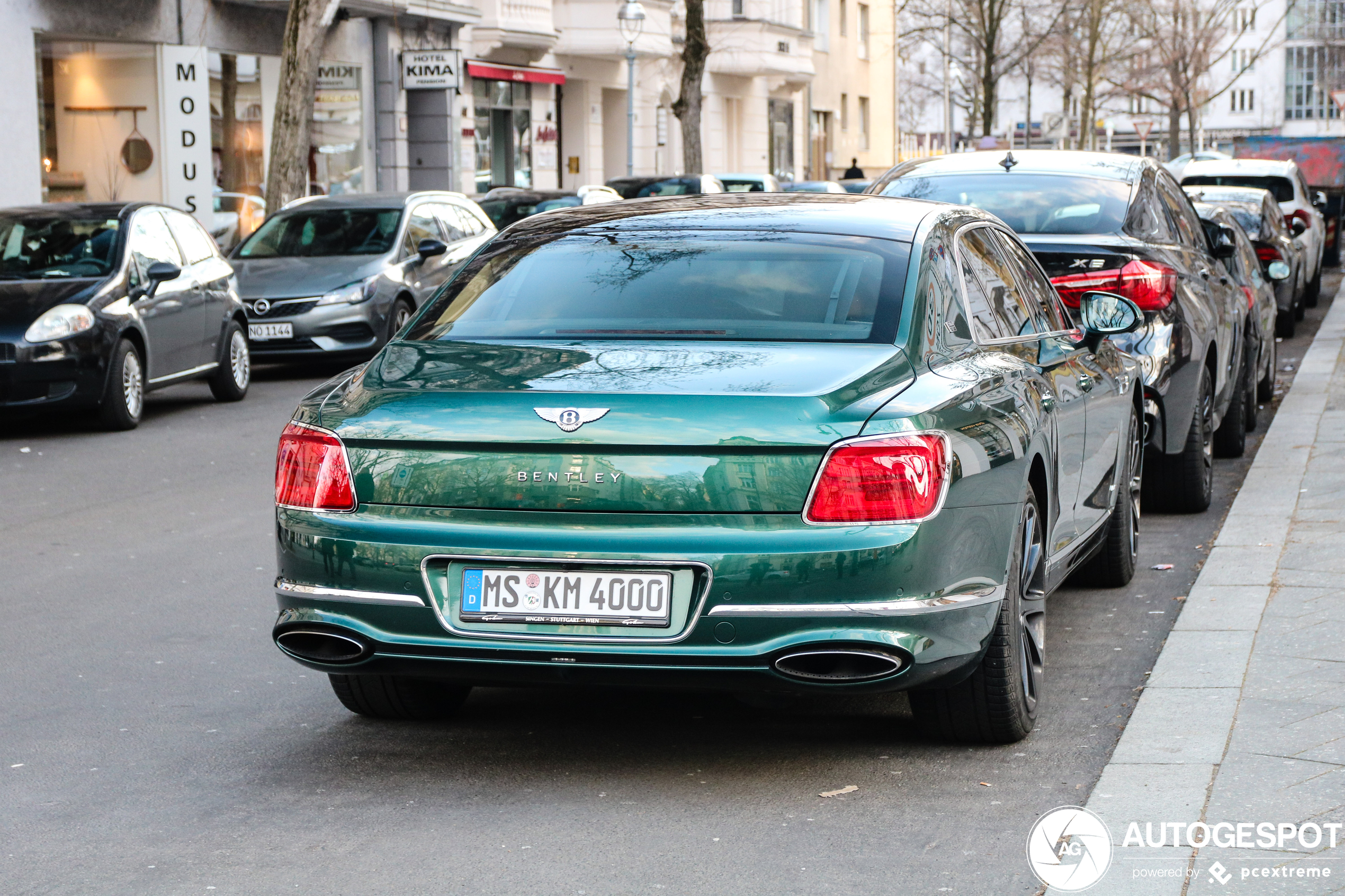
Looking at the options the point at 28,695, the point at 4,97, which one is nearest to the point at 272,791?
the point at 28,695

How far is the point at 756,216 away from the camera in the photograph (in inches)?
221

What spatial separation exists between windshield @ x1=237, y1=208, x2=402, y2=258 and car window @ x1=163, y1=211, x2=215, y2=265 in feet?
7.60

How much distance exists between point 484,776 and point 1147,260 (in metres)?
4.80

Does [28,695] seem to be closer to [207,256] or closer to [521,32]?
[207,256]

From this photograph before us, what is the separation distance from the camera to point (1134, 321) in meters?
6.68

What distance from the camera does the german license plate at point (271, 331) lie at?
53.4 ft

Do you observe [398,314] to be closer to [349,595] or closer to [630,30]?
[349,595]

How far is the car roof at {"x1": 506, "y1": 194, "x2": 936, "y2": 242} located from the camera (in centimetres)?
547

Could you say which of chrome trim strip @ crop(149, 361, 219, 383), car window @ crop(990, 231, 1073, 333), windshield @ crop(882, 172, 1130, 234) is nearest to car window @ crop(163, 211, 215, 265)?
chrome trim strip @ crop(149, 361, 219, 383)

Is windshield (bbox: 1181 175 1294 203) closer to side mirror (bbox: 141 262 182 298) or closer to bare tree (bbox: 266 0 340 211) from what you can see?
bare tree (bbox: 266 0 340 211)

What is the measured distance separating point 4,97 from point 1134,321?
19084mm

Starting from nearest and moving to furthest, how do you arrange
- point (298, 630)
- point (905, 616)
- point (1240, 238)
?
point (905, 616), point (298, 630), point (1240, 238)

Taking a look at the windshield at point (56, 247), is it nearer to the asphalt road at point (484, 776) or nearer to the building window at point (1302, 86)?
the asphalt road at point (484, 776)

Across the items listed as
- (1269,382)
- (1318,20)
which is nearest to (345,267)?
(1269,382)
